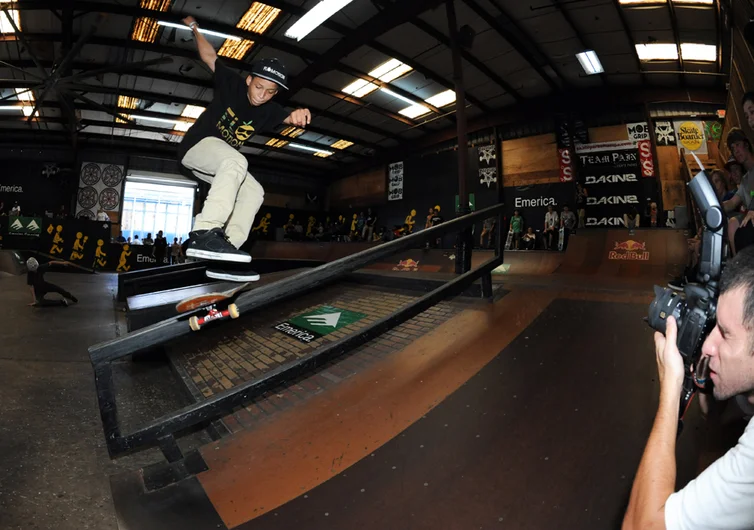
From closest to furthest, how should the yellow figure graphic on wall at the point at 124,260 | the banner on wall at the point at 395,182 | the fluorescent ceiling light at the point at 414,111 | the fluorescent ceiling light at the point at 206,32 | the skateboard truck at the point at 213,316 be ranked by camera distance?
the skateboard truck at the point at 213,316 → the fluorescent ceiling light at the point at 206,32 → the yellow figure graphic on wall at the point at 124,260 → the fluorescent ceiling light at the point at 414,111 → the banner on wall at the point at 395,182

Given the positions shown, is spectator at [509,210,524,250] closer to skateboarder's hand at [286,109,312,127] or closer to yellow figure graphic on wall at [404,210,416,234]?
yellow figure graphic on wall at [404,210,416,234]

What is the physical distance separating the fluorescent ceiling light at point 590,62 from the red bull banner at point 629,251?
6869 mm

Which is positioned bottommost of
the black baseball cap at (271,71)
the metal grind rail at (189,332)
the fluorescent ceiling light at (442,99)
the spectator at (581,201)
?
the metal grind rail at (189,332)

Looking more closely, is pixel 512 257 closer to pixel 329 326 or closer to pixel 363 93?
pixel 329 326

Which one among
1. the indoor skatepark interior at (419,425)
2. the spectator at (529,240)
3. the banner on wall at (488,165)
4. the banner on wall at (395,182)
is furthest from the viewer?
the banner on wall at (395,182)

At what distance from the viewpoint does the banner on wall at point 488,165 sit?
15023 millimetres

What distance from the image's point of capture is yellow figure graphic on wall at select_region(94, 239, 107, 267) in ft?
41.2

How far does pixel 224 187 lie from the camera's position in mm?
2234

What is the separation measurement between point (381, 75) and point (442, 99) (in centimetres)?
298

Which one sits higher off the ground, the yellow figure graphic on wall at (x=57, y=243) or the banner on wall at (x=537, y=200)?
the banner on wall at (x=537, y=200)

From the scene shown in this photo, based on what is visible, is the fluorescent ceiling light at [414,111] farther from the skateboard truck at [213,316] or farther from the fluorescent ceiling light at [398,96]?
the skateboard truck at [213,316]

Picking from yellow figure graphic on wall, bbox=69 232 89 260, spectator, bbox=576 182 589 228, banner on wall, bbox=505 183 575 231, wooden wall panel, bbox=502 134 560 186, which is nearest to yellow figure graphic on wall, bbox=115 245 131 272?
yellow figure graphic on wall, bbox=69 232 89 260

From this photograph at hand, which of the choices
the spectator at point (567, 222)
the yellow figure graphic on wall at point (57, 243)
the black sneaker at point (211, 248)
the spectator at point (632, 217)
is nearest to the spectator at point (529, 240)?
the spectator at point (567, 222)

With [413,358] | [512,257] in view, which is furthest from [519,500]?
[512,257]
